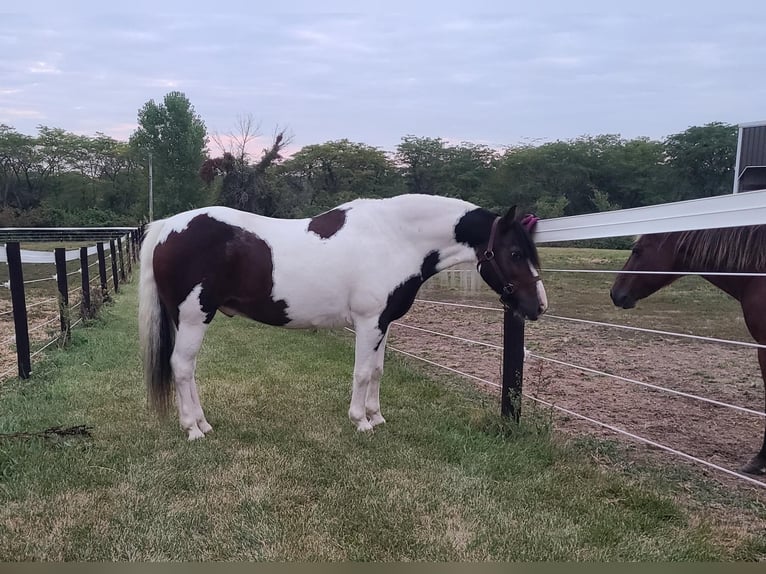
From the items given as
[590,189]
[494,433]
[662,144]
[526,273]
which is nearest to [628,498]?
[494,433]

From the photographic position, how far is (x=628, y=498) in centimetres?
275

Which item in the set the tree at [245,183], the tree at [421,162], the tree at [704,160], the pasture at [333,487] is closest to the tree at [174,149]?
the tree at [421,162]

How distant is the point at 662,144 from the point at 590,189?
321 inches

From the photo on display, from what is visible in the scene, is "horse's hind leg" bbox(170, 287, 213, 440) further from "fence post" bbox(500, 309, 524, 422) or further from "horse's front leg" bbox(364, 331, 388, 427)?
"fence post" bbox(500, 309, 524, 422)

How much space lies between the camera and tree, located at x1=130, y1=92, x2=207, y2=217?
4391 centimetres

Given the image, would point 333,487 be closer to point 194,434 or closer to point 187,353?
point 194,434

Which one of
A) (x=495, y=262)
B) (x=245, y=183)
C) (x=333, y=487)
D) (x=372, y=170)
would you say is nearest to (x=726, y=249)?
(x=495, y=262)

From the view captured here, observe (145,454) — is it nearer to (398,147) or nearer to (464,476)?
(464,476)

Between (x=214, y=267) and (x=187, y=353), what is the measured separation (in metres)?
0.59

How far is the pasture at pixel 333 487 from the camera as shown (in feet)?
7.50

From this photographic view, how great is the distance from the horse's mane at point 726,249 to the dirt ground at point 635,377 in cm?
120

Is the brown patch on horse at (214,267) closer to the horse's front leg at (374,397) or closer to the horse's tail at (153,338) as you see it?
the horse's tail at (153,338)

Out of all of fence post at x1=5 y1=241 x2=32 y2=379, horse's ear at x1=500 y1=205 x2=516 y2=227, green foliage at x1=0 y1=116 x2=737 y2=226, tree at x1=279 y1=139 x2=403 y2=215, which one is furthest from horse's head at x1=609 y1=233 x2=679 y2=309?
tree at x1=279 y1=139 x2=403 y2=215

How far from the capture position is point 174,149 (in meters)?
44.8
